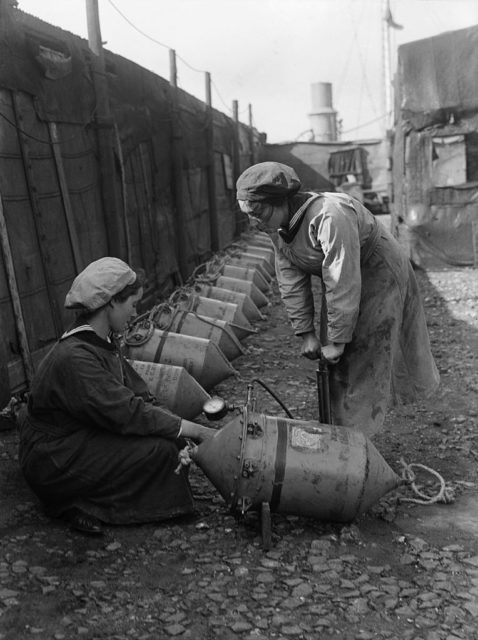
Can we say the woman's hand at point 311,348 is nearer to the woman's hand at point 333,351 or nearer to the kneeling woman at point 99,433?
the woman's hand at point 333,351

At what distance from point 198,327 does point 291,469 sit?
3.68 metres

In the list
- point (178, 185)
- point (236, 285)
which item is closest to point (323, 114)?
point (178, 185)

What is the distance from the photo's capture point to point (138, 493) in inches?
157

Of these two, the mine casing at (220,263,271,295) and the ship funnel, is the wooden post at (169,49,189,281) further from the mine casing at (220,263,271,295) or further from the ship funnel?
the ship funnel

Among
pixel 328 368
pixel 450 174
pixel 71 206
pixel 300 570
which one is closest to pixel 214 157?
pixel 450 174

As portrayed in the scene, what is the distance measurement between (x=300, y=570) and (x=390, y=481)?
30.7 inches

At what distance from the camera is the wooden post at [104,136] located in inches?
309

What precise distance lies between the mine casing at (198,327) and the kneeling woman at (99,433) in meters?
3.21

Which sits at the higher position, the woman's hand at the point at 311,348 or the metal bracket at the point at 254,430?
the woman's hand at the point at 311,348

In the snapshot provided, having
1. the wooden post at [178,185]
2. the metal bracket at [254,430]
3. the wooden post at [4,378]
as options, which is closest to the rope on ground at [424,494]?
the metal bracket at [254,430]

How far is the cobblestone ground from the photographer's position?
3.08 meters

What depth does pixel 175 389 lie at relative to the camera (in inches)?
224

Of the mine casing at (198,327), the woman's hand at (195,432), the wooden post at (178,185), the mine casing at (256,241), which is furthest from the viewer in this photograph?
the mine casing at (256,241)

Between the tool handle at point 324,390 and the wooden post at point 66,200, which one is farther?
the wooden post at point 66,200
